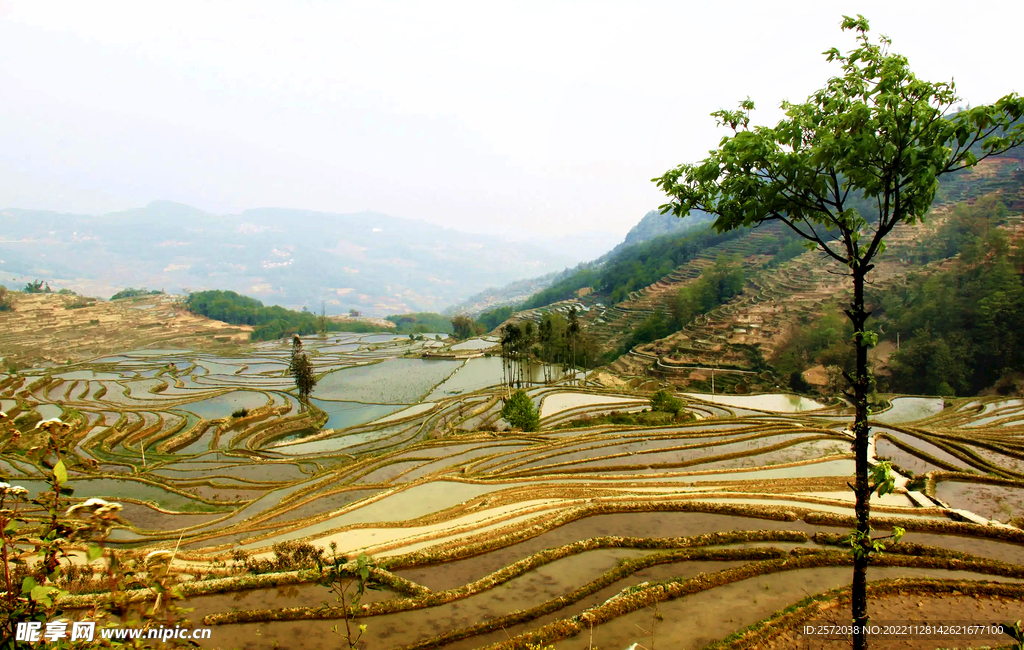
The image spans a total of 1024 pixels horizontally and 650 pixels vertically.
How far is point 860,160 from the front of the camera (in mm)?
4773

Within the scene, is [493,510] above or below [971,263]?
below

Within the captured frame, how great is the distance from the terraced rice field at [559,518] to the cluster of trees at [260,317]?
232ft

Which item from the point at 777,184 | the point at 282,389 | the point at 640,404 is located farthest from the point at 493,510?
the point at 282,389

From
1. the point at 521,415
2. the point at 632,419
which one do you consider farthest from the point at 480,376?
Result: the point at 632,419

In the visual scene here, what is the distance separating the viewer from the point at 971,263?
144ft

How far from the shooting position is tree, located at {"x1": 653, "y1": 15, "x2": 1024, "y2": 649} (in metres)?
4.44

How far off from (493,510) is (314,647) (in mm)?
6860

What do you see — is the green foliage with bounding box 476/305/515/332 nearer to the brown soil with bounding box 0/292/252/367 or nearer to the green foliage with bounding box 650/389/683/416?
the brown soil with bounding box 0/292/252/367

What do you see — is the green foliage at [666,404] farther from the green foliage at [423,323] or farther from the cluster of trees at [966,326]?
the green foliage at [423,323]

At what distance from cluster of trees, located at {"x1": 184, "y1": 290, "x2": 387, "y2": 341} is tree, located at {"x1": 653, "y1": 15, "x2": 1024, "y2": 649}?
106839 mm

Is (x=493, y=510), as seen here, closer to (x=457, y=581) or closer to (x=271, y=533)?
(x=457, y=581)

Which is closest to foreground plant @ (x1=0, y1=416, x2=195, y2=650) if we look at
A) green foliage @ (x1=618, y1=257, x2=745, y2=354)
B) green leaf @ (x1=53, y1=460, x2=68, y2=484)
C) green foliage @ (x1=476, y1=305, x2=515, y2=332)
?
green leaf @ (x1=53, y1=460, x2=68, y2=484)

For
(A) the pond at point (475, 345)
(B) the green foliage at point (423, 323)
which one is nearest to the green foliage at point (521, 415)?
(A) the pond at point (475, 345)

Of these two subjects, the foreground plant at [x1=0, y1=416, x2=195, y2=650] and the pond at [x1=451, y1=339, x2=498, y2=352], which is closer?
the foreground plant at [x1=0, y1=416, x2=195, y2=650]
